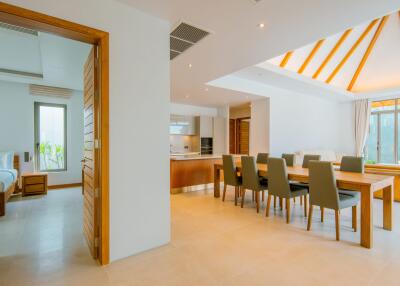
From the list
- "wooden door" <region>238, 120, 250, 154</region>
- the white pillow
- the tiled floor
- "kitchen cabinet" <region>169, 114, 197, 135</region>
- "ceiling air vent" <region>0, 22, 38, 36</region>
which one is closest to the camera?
the tiled floor

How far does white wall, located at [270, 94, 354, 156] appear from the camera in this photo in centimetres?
610

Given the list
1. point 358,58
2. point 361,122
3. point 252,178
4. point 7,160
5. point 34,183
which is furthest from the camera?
point 361,122

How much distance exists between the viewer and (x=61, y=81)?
502cm

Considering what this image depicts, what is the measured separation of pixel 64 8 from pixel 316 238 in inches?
144

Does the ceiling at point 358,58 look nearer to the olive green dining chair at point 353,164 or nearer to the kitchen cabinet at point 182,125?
the olive green dining chair at point 353,164

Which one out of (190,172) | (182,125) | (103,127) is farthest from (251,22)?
(182,125)

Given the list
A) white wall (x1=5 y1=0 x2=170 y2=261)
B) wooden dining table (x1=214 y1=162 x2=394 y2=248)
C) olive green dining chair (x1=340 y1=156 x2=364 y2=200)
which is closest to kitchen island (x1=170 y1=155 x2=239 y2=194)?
white wall (x1=5 y1=0 x2=170 y2=261)

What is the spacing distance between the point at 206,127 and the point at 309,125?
3.41m

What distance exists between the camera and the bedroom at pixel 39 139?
9.54ft

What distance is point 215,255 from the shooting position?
2236mm

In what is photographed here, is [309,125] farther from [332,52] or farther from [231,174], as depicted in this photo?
[231,174]

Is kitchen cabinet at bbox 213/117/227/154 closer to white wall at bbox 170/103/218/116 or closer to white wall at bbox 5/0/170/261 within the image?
white wall at bbox 170/103/218/116

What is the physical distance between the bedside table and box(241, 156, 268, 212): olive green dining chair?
4.43 metres

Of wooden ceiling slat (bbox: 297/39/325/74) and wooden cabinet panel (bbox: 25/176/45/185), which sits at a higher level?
wooden ceiling slat (bbox: 297/39/325/74)
